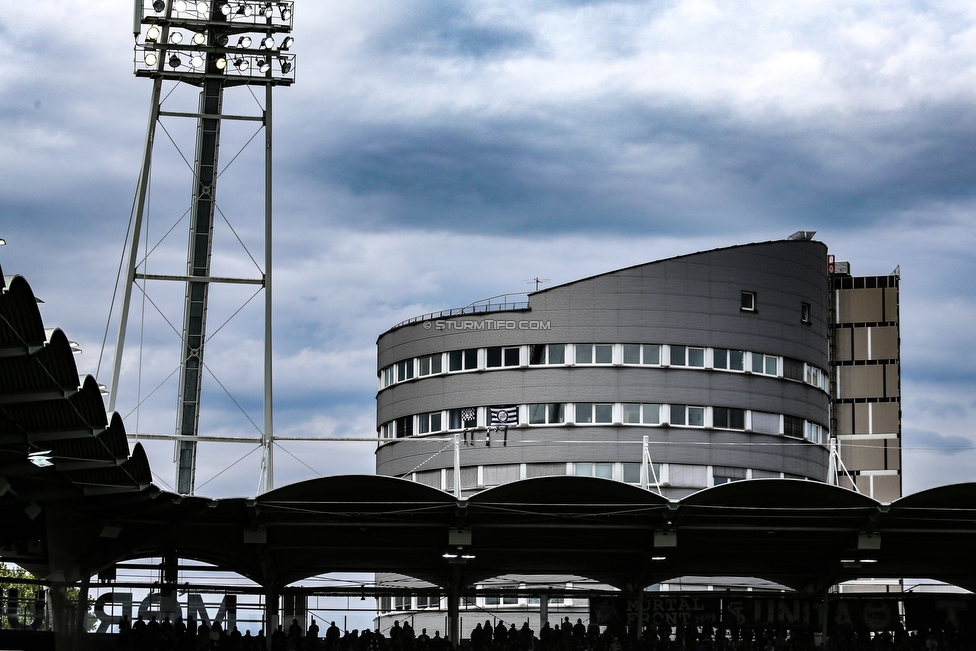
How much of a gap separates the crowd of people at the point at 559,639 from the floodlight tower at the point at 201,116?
6934 millimetres

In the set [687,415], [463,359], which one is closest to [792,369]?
[687,415]

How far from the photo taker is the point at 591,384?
67.3 metres

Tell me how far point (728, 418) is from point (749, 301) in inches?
255

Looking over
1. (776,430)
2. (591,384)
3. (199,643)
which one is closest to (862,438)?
(776,430)

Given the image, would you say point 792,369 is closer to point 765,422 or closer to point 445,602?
point 765,422

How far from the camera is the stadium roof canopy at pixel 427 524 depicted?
28.5 meters

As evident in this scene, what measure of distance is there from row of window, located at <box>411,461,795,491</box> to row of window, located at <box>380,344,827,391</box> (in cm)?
505

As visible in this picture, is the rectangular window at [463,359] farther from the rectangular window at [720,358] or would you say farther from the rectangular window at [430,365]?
the rectangular window at [720,358]

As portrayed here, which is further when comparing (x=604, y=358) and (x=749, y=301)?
(x=749, y=301)

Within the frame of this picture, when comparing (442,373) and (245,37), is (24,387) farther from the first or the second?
(442,373)

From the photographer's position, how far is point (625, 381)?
2645 inches

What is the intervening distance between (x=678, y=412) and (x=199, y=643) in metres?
35.4

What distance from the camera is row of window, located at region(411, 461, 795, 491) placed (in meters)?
66.1

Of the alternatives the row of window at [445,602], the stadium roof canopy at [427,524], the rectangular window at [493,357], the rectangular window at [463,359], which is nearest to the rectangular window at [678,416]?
the rectangular window at [493,357]
